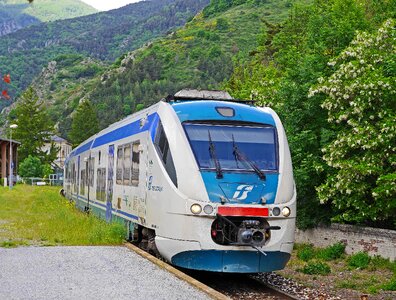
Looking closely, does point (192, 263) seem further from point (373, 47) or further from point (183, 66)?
point (183, 66)

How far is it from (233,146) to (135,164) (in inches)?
135

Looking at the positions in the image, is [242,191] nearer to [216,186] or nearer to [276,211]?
[216,186]

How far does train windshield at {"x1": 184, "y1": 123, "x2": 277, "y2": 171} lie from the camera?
40.2 feet

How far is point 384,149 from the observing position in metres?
17.3

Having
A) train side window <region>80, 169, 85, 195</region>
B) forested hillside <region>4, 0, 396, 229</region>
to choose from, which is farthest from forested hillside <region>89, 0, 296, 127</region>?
forested hillside <region>4, 0, 396, 229</region>

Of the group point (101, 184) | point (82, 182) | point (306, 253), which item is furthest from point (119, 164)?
point (82, 182)

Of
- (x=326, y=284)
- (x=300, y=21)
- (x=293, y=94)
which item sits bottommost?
(x=326, y=284)

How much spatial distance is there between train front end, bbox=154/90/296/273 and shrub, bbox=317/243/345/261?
22.4 feet

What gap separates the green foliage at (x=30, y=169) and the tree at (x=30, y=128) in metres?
10.2

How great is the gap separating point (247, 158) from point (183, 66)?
17295 cm

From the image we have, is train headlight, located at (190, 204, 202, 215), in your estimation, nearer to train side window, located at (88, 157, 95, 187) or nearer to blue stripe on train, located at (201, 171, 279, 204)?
blue stripe on train, located at (201, 171, 279, 204)

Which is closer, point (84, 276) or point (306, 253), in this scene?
point (84, 276)

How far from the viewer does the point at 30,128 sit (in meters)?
114

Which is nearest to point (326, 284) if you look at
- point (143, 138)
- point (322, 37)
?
point (143, 138)
